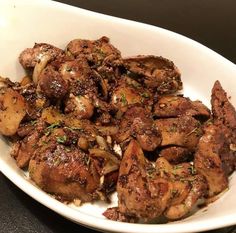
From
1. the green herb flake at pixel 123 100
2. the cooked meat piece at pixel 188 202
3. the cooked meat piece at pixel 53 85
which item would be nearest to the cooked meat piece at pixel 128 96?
the green herb flake at pixel 123 100

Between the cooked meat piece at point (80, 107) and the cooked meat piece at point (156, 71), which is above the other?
the cooked meat piece at point (156, 71)

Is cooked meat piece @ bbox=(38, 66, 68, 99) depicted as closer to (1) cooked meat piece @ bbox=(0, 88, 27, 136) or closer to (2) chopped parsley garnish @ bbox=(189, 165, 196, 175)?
(1) cooked meat piece @ bbox=(0, 88, 27, 136)

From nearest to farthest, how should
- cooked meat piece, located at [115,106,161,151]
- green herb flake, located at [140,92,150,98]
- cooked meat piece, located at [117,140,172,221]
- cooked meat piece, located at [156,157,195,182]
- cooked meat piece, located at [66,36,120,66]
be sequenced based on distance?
cooked meat piece, located at [117,140,172,221] → cooked meat piece, located at [156,157,195,182] → cooked meat piece, located at [115,106,161,151] → green herb flake, located at [140,92,150,98] → cooked meat piece, located at [66,36,120,66]

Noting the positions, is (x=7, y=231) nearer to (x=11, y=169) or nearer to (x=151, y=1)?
(x=11, y=169)

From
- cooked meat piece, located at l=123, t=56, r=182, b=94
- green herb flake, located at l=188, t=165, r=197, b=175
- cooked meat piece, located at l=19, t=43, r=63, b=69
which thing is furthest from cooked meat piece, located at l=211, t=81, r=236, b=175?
cooked meat piece, located at l=19, t=43, r=63, b=69

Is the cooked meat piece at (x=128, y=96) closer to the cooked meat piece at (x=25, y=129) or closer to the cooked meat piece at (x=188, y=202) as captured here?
the cooked meat piece at (x=25, y=129)

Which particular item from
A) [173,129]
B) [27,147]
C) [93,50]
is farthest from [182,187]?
[93,50]

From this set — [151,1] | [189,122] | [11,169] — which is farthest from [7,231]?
[151,1]
